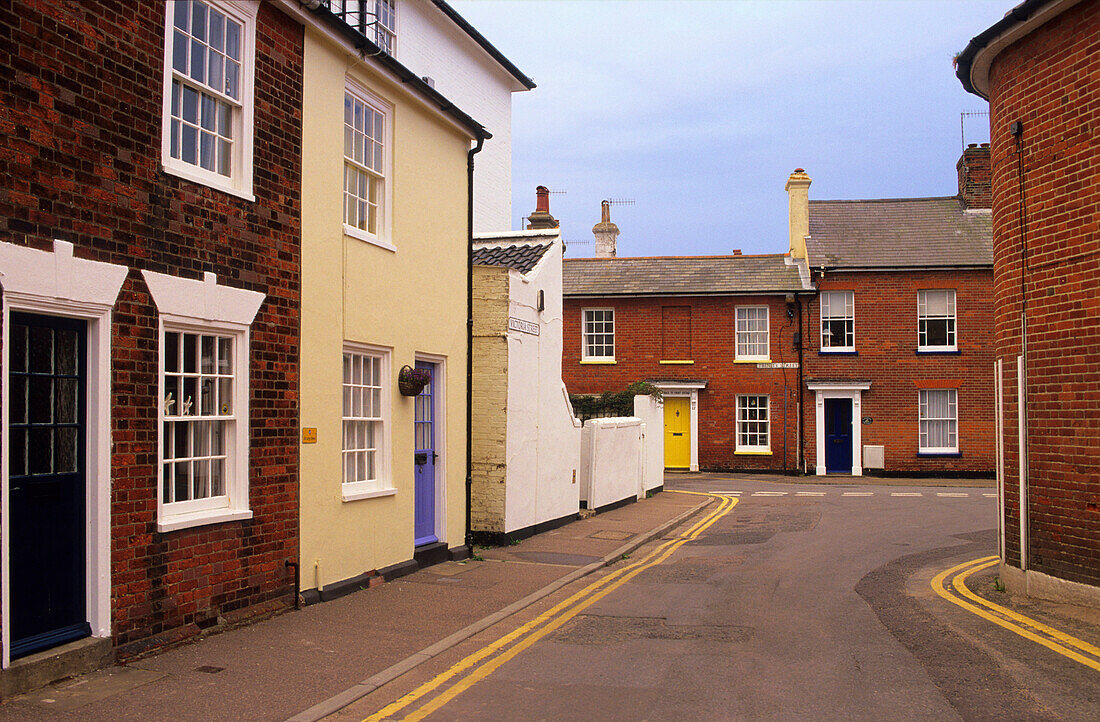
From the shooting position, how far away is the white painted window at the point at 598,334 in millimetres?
32250

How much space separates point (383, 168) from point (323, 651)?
5694 mm

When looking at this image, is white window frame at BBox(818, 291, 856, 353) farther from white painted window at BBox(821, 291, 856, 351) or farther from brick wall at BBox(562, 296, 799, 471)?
brick wall at BBox(562, 296, 799, 471)

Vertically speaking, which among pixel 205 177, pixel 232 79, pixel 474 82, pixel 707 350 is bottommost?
pixel 707 350

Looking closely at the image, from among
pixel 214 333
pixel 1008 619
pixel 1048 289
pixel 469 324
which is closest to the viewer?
pixel 214 333

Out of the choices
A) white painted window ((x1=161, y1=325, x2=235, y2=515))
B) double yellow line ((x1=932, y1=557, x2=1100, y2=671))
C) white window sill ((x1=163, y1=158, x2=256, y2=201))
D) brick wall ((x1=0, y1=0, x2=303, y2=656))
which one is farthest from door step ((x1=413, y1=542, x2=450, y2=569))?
double yellow line ((x1=932, y1=557, x2=1100, y2=671))

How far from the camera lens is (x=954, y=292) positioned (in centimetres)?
2969

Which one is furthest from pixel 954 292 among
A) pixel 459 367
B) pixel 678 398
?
pixel 459 367

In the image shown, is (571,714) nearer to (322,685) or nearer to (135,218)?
(322,685)

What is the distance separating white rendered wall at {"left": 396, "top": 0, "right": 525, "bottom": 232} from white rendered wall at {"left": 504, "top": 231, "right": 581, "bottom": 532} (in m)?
6.28

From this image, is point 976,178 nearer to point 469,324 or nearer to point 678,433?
point 678,433

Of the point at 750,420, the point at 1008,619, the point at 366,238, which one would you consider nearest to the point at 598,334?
the point at 750,420

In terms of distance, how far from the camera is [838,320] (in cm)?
3017

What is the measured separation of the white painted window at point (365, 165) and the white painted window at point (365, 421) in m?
1.38

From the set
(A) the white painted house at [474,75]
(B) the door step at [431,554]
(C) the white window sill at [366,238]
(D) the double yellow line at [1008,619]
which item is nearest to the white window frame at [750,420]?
(A) the white painted house at [474,75]
